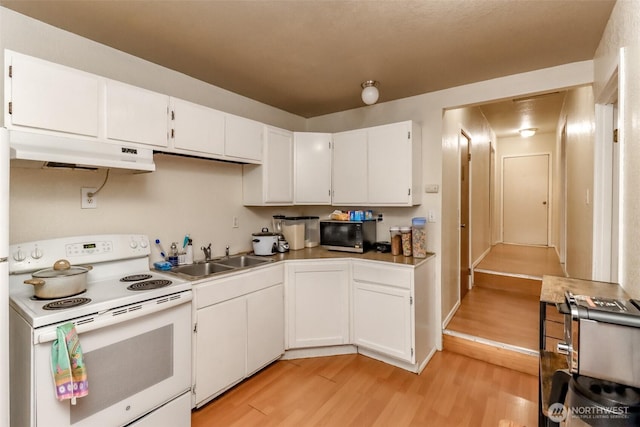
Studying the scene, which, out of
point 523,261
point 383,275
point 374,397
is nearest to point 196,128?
point 383,275

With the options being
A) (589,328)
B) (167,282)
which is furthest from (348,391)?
(589,328)

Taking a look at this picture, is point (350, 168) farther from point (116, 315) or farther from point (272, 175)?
point (116, 315)

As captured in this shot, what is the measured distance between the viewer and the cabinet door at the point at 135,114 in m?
1.77

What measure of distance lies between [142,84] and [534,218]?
728cm

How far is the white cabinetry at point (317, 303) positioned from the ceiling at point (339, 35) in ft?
5.39

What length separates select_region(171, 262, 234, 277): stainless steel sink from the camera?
2312 millimetres

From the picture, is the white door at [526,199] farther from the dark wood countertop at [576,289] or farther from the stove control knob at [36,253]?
the stove control knob at [36,253]

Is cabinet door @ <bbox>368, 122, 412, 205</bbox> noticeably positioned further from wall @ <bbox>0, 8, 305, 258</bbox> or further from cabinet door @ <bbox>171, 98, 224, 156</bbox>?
cabinet door @ <bbox>171, 98, 224, 156</bbox>

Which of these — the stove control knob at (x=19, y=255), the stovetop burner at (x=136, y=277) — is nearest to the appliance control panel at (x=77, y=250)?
the stove control knob at (x=19, y=255)

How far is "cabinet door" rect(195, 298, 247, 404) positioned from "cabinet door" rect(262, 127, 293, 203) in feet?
3.52

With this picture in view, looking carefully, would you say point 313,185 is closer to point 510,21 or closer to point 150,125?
point 150,125

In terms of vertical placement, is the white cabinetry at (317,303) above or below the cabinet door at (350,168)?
below

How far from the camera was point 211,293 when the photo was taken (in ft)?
6.67

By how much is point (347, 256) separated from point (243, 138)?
54.3 inches
